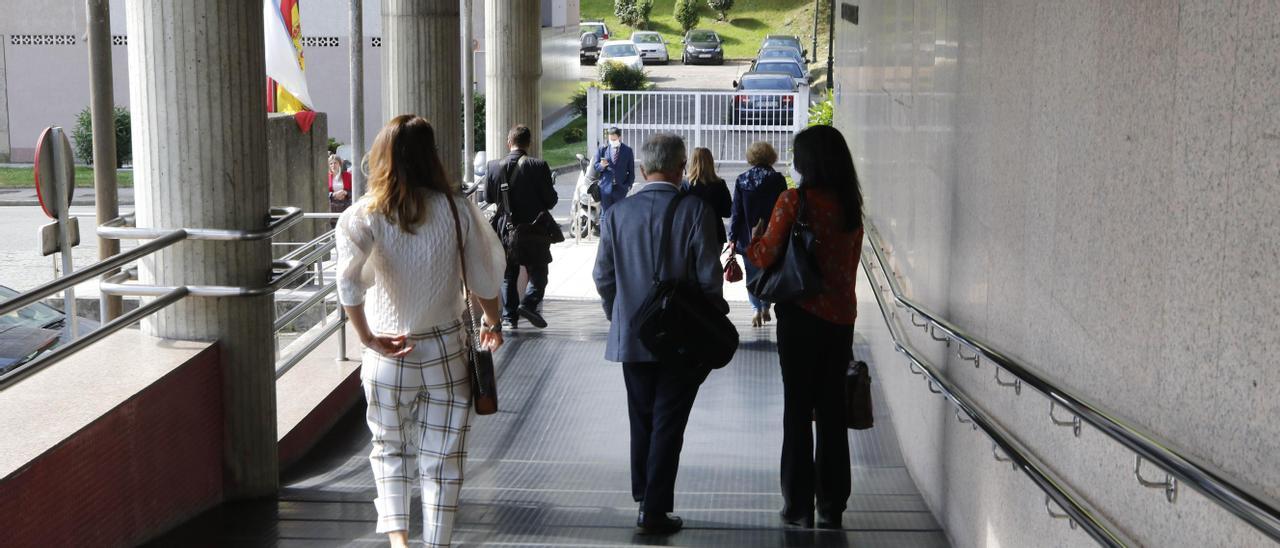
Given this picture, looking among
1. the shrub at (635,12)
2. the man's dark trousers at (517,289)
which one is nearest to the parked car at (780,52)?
the shrub at (635,12)

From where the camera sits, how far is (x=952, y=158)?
219 inches

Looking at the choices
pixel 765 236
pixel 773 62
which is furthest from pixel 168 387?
pixel 773 62

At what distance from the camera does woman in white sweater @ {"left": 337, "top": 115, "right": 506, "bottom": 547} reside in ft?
15.1

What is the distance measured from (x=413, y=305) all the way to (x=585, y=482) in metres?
2.23

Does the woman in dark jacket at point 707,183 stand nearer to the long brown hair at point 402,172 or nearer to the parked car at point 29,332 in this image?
the parked car at point 29,332

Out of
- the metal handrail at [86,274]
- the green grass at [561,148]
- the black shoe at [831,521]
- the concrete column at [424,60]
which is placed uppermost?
the concrete column at [424,60]

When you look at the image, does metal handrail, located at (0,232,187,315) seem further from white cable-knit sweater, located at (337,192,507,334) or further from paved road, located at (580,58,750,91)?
paved road, located at (580,58,750,91)

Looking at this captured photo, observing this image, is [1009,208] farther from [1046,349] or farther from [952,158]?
[952,158]

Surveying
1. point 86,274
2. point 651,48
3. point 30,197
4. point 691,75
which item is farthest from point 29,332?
point 651,48

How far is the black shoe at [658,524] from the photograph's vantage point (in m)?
5.64

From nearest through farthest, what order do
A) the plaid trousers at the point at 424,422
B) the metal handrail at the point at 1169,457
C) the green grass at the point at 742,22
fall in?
the metal handrail at the point at 1169,457, the plaid trousers at the point at 424,422, the green grass at the point at 742,22

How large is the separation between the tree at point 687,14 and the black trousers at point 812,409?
199 feet

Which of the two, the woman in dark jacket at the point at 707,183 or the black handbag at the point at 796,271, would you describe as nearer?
the black handbag at the point at 796,271

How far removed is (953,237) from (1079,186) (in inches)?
75.9
